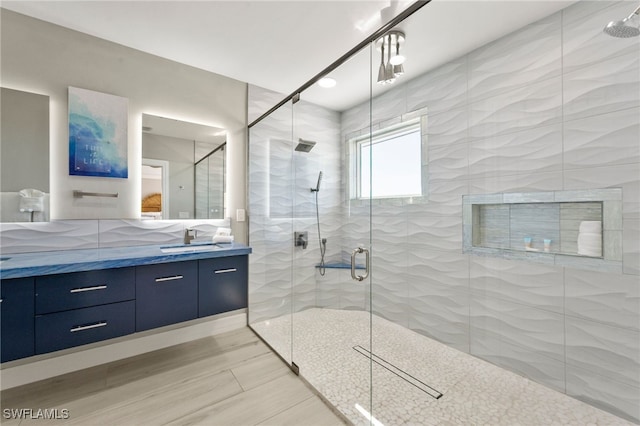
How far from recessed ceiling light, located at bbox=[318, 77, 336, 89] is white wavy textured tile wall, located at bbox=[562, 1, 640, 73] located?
151 centimetres

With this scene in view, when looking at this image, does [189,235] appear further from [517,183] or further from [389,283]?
[517,183]

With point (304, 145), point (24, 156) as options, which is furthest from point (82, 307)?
point (304, 145)

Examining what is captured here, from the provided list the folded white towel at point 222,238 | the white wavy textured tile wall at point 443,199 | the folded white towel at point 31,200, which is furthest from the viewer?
the folded white towel at point 222,238

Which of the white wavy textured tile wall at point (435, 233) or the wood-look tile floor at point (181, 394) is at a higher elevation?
the white wavy textured tile wall at point (435, 233)

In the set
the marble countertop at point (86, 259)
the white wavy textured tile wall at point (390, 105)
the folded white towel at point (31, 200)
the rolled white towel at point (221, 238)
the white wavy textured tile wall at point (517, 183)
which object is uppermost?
the white wavy textured tile wall at point (390, 105)

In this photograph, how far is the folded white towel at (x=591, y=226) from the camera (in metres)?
1.60

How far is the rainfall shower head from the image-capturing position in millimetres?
2245

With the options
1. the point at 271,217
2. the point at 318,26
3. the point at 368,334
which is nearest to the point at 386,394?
the point at 368,334

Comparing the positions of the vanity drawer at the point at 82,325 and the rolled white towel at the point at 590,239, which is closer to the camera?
the vanity drawer at the point at 82,325

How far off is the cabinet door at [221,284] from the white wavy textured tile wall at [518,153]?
82.3 inches

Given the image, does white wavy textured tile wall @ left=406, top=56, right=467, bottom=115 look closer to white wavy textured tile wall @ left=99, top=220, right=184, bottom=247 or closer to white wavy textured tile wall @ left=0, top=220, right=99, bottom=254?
white wavy textured tile wall @ left=99, top=220, right=184, bottom=247

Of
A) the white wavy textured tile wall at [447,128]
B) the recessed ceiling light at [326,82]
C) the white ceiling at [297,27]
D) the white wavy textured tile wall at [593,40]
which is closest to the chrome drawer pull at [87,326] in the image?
the white ceiling at [297,27]

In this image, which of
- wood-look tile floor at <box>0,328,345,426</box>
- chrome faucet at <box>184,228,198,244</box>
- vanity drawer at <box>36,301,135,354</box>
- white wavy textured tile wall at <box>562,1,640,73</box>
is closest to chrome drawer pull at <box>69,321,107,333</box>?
vanity drawer at <box>36,301,135,354</box>

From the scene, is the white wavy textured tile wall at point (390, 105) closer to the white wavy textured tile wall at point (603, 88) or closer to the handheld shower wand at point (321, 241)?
the handheld shower wand at point (321, 241)
